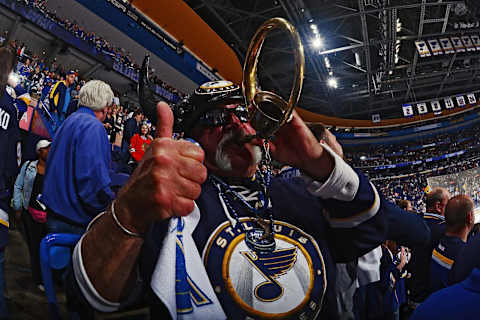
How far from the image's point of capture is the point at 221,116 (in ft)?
4.19

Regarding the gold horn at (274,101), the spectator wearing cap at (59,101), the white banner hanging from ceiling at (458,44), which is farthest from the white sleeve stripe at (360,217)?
the white banner hanging from ceiling at (458,44)

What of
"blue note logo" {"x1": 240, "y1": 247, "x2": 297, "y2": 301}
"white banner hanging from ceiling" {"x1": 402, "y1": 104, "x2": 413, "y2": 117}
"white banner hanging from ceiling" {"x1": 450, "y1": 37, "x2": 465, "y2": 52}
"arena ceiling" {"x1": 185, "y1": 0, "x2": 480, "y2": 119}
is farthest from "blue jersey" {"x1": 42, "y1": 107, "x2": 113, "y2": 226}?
"white banner hanging from ceiling" {"x1": 402, "y1": 104, "x2": 413, "y2": 117}

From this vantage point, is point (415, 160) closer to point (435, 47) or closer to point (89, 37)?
point (435, 47)

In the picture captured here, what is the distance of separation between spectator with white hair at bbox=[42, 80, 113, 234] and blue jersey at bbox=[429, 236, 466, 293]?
2262 millimetres

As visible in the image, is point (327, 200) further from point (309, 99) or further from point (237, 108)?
point (309, 99)

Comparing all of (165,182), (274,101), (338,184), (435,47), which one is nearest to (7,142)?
(165,182)

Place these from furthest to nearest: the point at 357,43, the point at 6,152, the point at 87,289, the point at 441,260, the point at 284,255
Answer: the point at 357,43 < the point at 441,260 < the point at 6,152 < the point at 284,255 < the point at 87,289

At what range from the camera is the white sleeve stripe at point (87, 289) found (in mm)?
745

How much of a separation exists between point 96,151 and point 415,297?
8.50 ft

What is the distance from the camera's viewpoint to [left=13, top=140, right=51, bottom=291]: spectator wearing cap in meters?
2.05

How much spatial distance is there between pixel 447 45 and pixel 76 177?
13492 mm

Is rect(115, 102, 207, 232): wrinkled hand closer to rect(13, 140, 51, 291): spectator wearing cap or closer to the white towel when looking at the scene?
the white towel

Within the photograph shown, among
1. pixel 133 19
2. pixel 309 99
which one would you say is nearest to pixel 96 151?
pixel 133 19

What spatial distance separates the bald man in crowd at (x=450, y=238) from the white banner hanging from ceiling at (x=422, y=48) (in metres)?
10.7
